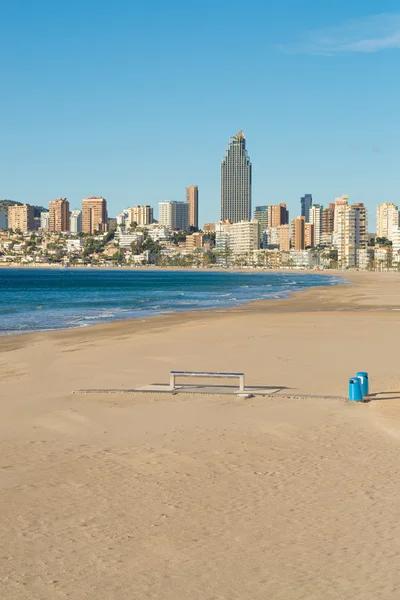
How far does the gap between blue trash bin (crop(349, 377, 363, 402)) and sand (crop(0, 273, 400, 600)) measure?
25 cm

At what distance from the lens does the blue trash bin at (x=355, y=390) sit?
15.6m

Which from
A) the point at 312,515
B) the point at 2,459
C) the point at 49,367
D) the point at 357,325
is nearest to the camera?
the point at 312,515

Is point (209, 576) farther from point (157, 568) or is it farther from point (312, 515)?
point (312, 515)

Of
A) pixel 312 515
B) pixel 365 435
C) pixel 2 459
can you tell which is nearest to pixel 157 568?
pixel 312 515

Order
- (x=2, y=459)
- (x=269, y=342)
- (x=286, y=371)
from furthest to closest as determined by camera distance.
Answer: (x=269, y=342) < (x=286, y=371) < (x=2, y=459)

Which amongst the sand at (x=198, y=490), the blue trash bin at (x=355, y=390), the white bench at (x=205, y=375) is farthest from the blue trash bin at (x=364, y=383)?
the white bench at (x=205, y=375)

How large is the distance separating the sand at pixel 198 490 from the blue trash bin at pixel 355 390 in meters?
0.25

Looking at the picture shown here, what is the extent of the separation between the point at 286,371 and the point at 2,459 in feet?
34.2

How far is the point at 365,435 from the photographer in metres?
12.7

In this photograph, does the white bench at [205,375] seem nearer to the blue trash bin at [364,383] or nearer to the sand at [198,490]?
the sand at [198,490]

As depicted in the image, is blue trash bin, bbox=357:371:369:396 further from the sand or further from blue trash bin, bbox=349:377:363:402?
the sand

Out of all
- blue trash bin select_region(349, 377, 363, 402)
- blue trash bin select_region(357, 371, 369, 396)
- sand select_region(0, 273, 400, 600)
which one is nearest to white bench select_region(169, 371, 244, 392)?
sand select_region(0, 273, 400, 600)

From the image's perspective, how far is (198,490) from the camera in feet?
32.3

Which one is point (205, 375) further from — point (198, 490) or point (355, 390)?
point (198, 490)
